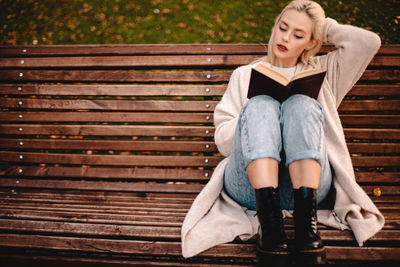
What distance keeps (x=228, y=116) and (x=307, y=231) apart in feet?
2.86

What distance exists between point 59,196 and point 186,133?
1.12 m

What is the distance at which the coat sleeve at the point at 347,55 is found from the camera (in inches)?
74.4

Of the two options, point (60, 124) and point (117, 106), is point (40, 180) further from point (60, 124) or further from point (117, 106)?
point (117, 106)

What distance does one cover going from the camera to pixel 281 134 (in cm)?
158

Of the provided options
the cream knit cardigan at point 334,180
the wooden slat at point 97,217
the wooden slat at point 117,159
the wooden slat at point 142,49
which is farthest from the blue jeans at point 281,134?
the wooden slat at point 142,49

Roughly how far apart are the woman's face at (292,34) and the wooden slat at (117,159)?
927 millimetres

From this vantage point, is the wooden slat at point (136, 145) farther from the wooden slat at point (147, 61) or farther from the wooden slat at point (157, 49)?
the wooden slat at point (157, 49)

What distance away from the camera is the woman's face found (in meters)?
1.99

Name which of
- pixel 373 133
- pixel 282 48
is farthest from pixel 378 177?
pixel 282 48

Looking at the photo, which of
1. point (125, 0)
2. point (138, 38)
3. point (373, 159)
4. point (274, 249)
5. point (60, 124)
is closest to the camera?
point (274, 249)

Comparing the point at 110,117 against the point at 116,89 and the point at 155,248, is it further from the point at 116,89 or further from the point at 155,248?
the point at 155,248

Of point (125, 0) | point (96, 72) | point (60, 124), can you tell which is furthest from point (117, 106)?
point (125, 0)

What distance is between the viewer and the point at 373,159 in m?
2.31

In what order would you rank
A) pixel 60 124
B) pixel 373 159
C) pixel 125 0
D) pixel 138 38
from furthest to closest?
pixel 125 0
pixel 138 38
pixel 60 124
pixel 373 159
